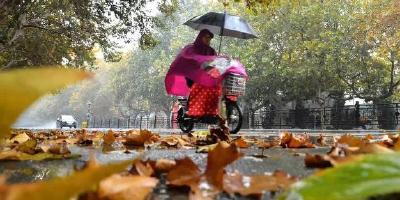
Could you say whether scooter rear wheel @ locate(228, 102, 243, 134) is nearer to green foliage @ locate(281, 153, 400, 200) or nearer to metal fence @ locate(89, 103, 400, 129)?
green foliage @ locate(281, 153, 400, 200)

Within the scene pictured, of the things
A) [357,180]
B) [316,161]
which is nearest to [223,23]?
[316,161]

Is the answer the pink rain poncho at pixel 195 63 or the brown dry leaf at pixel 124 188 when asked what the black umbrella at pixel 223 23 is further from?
the brown dry leaf at pixel 124 188

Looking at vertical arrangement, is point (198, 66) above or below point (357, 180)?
above

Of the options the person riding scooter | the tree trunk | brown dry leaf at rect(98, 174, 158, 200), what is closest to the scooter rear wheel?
the person riding scooter

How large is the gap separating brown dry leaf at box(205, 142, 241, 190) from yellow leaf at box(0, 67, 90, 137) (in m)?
0.79

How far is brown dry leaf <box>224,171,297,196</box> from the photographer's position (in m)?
1.22

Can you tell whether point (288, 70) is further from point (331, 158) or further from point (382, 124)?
point (331, 158)

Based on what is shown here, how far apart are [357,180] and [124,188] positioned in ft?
1.70

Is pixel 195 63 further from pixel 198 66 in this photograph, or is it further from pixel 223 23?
pixel 223 23

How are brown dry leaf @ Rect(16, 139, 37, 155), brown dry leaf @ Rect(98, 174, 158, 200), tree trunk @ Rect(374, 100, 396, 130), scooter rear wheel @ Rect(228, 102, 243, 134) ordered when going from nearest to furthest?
brown dry leaf @ Rect(98, 174, 158, 200) → brown dry leaf @ Rect(16, 139, 37, 155) → scooter rear wheel @ Rect(228, 102, 243, 134) → tree trunk @ Rect(374, 100, 396, 130)

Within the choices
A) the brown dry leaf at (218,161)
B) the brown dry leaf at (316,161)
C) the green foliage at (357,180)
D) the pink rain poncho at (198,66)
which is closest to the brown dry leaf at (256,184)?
the brown dry leaf at (218,161)

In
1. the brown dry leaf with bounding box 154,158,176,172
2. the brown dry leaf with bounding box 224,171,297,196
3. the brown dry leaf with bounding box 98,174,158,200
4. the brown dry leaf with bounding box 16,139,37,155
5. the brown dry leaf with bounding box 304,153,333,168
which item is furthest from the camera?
the brown dry leaf with bounding box 16,139,37,155

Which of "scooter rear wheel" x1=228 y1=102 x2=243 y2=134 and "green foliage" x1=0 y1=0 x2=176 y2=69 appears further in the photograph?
"green foliage" x1=0 y1=0 x2=176 y2=69

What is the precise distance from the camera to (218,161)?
1.35m
